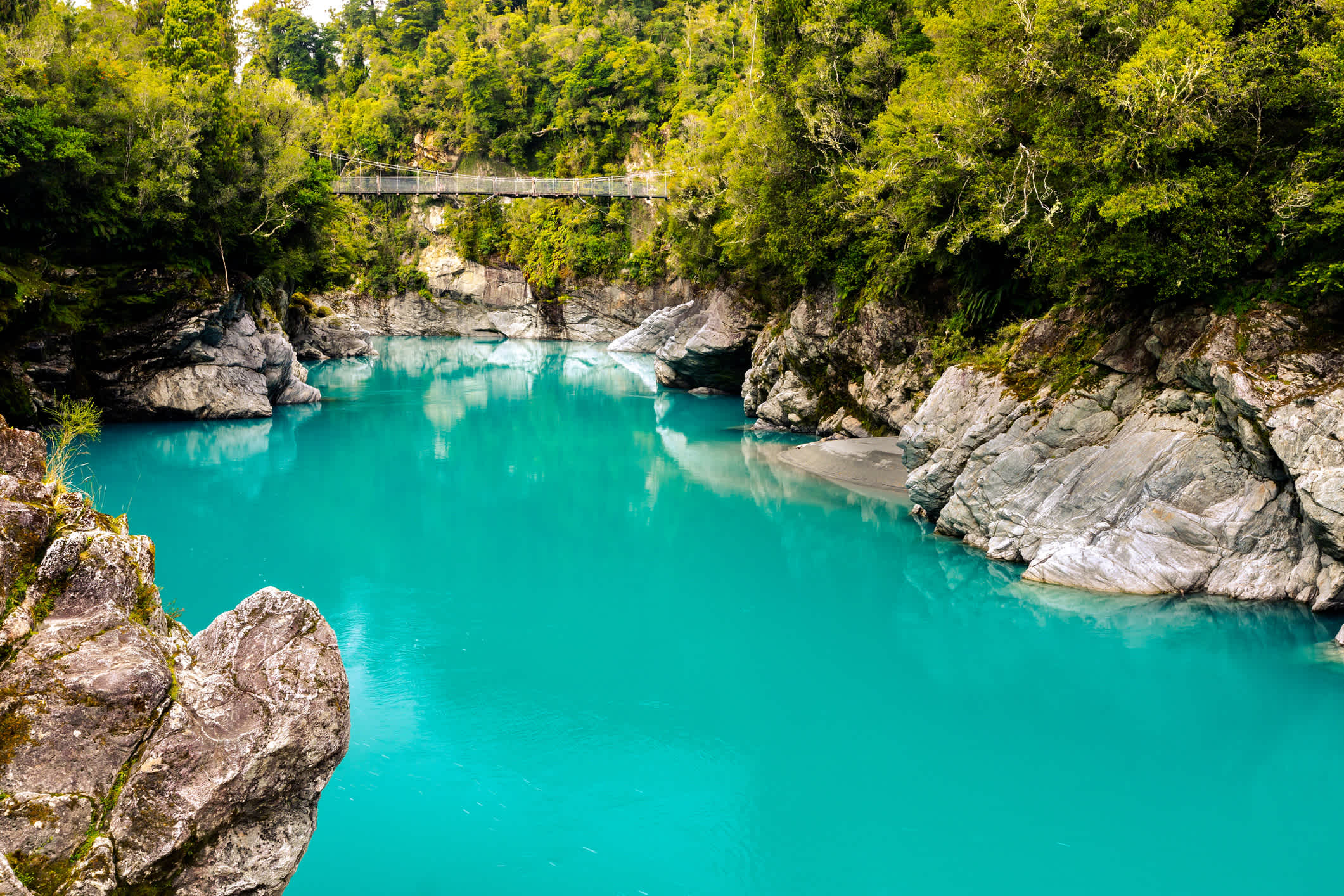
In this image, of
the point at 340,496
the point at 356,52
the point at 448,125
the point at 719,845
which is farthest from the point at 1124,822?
the point at 356,52

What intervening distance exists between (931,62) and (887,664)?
52.2 ft

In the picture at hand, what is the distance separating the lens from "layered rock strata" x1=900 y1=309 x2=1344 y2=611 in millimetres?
12977

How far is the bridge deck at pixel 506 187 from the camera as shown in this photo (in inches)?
2211

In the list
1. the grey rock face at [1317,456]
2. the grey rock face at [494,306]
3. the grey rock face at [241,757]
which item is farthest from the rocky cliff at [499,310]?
the grey rock face at [241,757]

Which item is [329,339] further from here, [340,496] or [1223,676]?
[1223,676]

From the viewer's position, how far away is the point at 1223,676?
12133 mm

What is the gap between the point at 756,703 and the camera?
1153 centimetres

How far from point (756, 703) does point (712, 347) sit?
25.5 meters

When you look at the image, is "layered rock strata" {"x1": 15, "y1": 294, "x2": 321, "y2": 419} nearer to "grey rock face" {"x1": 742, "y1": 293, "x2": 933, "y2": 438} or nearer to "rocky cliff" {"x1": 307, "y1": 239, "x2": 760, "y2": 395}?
"grey rock face" {"x1": 742, "y1": 293, "x2": 933, "y2": 438}

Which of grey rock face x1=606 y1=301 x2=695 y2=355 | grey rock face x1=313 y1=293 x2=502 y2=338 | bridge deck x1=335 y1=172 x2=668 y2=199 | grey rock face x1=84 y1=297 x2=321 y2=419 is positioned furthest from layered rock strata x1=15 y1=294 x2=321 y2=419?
grey rock face x1=313 y1=293 x2=502 y2=338

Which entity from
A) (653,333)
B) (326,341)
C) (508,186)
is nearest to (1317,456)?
(653,333)

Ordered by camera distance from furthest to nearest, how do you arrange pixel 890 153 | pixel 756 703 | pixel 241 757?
pixel 890 153
pixel 756 703
pixel 241 757

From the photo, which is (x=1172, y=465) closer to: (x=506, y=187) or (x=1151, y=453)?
(x=1151, y=453)

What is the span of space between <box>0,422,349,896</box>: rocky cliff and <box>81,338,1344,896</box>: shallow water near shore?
3230mm
